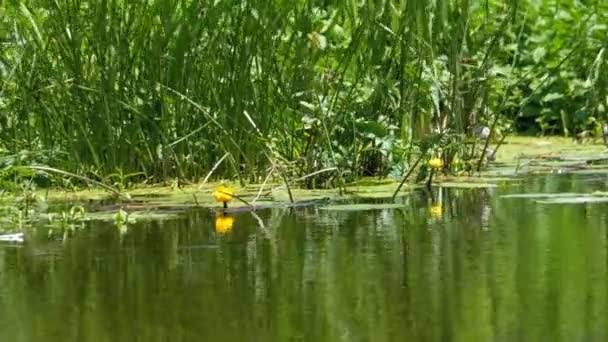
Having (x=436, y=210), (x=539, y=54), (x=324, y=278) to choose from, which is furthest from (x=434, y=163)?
(x=539, y=54)

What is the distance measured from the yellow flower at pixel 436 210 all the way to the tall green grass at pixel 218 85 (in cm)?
67

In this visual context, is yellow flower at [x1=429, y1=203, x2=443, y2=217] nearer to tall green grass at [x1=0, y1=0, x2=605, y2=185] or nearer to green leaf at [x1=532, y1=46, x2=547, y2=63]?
tall green grass at [x1=0, y1=0, x2=605, y2=185]

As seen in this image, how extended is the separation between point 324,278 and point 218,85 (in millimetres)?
2345

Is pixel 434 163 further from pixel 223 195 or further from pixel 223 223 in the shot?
pixel 223 223

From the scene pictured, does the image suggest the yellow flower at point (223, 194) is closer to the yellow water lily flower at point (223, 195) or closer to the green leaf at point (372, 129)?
the yellow water lily flower at point (223, 195)

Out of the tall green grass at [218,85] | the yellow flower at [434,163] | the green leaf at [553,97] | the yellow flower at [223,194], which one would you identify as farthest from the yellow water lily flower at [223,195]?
the green leaf at [553,97]

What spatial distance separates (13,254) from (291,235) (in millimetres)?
770

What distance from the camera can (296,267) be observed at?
376cm

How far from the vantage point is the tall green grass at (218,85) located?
5.70 meters

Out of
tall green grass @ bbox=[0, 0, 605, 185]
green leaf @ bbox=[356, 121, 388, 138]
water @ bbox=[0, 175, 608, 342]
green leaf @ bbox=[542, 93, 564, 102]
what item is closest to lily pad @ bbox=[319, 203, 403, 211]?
water @ bbox=[0, 175, 608, 342]

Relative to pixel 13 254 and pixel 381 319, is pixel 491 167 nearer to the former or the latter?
pixel 13 254

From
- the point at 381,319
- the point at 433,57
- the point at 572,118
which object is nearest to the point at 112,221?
the point at 433,57

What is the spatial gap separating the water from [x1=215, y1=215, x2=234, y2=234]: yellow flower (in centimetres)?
3

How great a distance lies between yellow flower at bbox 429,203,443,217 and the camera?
4863 millimetres
